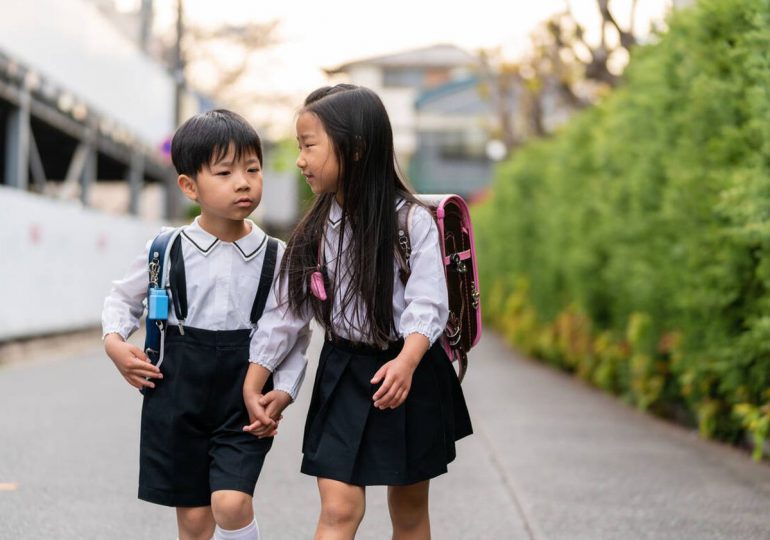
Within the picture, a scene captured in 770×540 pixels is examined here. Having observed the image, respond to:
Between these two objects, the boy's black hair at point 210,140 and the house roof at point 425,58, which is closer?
the boy's black hair at point 210,140

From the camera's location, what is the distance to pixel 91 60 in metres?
19.3

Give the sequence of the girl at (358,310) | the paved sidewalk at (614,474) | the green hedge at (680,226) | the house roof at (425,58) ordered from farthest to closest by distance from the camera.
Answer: the house roof at (425,58)
the green hedge at (680,226)
the paved sidewalk at (614,474)
the girl at (358,310)

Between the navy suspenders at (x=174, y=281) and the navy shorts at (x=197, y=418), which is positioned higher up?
the navy suspenders at (x=174, y=281)

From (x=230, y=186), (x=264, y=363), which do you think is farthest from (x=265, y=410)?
(x=230, y=186)

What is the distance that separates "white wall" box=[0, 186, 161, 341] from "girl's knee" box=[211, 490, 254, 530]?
991 cm

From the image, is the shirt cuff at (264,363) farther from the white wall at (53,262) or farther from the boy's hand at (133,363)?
the white wall at (53,262)

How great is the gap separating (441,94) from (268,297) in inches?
2035

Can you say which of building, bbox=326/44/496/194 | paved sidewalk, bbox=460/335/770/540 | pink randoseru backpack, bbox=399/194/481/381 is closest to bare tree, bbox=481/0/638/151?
paved sidewalk, bbox=460/335/770/540

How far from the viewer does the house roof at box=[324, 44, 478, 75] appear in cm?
5872

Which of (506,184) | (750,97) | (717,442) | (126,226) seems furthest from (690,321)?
(126,226)

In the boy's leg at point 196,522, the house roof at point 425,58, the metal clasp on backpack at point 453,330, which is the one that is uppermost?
the house roof at point 425,58

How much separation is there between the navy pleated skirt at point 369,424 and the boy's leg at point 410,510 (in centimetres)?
17

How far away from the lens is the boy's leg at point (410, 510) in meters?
3.65

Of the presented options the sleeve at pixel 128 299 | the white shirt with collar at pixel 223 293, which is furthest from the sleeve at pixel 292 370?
the sleeve at pixel 128 299
